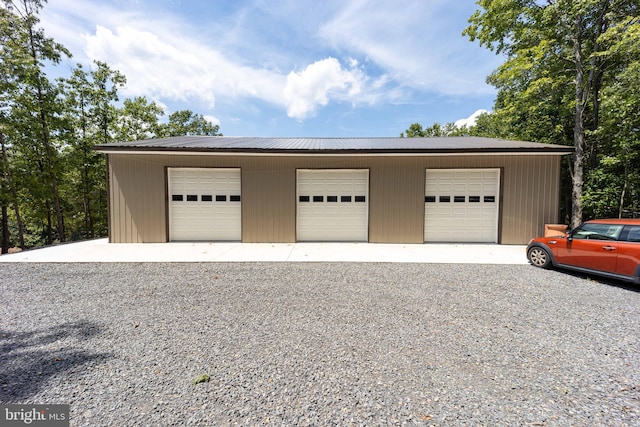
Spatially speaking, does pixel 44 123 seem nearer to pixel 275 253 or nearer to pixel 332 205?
pixel 275 253

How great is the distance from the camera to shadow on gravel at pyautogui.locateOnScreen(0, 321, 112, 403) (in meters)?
2.05

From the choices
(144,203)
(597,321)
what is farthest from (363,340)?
(144,203)

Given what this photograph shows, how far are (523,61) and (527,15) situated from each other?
6.09 ft

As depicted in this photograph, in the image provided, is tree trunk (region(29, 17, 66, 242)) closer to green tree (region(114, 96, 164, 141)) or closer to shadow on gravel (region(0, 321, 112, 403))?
green tree (region(114, 96, 164, 141))

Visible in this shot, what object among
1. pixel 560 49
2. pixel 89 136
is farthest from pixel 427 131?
pixel 89 136

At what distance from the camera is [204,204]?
843cm

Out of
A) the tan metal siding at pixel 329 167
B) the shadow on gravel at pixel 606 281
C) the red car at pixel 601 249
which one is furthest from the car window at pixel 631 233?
the tan metal siding at pixel 329 167

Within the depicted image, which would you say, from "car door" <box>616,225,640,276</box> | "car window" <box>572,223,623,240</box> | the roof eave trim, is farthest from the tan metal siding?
"car door" <box>616,225,640,276</box>

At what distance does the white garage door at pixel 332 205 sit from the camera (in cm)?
840

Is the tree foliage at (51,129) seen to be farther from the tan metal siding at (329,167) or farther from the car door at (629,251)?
the car door at (629,251)

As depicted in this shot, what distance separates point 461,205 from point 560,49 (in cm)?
806

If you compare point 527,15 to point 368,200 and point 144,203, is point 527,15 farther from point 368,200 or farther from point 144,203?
point 144,203

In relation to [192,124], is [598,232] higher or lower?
lower

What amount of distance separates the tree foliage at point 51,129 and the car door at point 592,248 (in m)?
20.0
